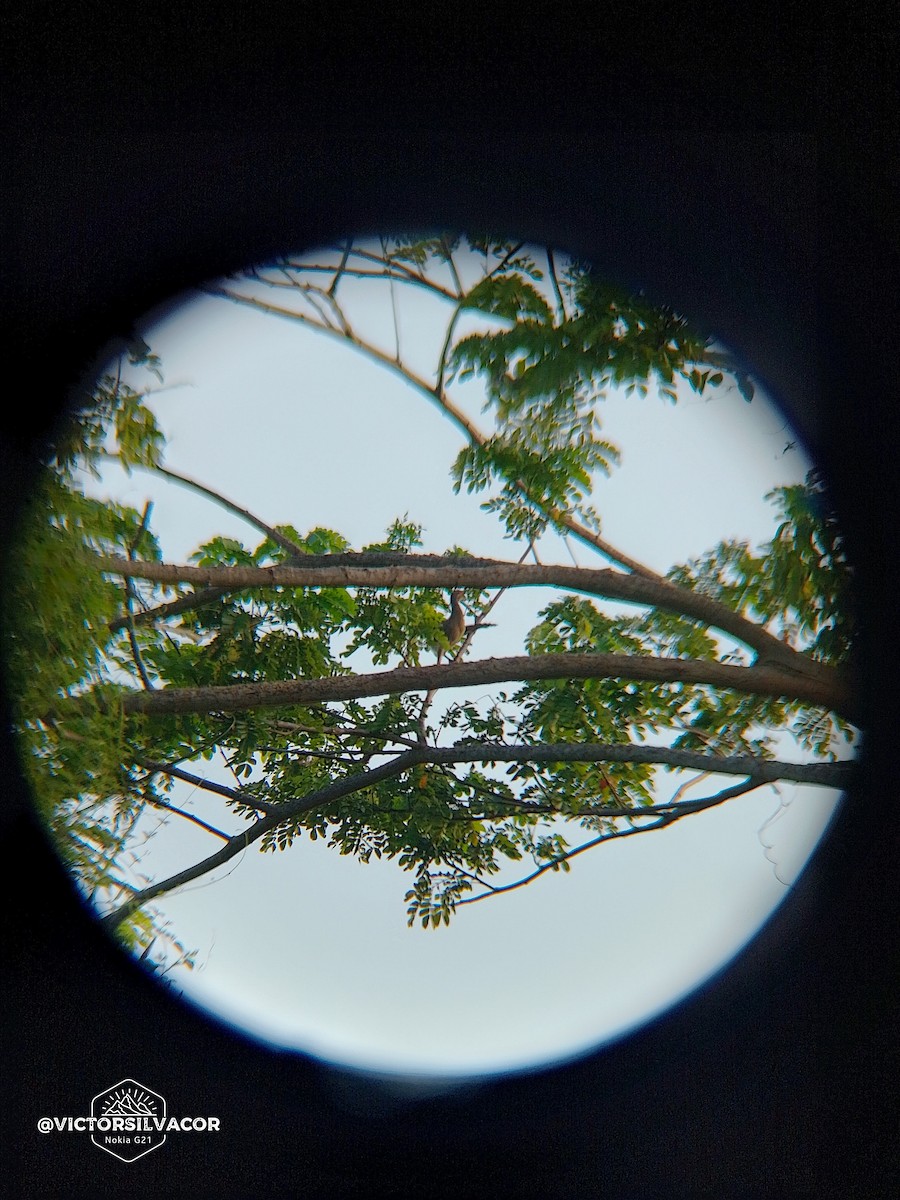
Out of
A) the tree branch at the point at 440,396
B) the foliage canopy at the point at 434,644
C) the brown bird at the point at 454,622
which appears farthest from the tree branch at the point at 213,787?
the tree branch at the point at 440,396

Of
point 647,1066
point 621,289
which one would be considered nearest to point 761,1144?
point 647,1066

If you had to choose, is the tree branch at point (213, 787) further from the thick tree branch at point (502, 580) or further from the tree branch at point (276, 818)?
the thick tree branch at point (502, 580)

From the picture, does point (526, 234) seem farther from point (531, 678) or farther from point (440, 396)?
point (531, 678)

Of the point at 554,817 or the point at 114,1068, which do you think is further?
the point at 554,817

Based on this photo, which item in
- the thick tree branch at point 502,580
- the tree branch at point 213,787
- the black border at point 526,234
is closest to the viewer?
the black border at point 526,234

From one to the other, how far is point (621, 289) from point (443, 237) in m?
0.32

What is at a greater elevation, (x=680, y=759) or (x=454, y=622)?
(x=454, y=622)

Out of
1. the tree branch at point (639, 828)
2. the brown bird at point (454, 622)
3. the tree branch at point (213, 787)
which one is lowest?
the tree branch at point (639, 828)

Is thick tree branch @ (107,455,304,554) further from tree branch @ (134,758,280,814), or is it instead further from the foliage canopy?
tree branch @ (134,758,280,814)

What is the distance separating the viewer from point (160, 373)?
1.43m

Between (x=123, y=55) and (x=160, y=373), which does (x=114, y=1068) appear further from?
(x=123, y=55)

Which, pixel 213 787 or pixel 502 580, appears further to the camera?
pixel 213 787

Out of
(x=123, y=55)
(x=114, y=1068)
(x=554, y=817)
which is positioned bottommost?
(x=114, y=1068)

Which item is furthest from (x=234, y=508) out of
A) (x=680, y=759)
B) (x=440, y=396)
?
(x=680, y=759)
